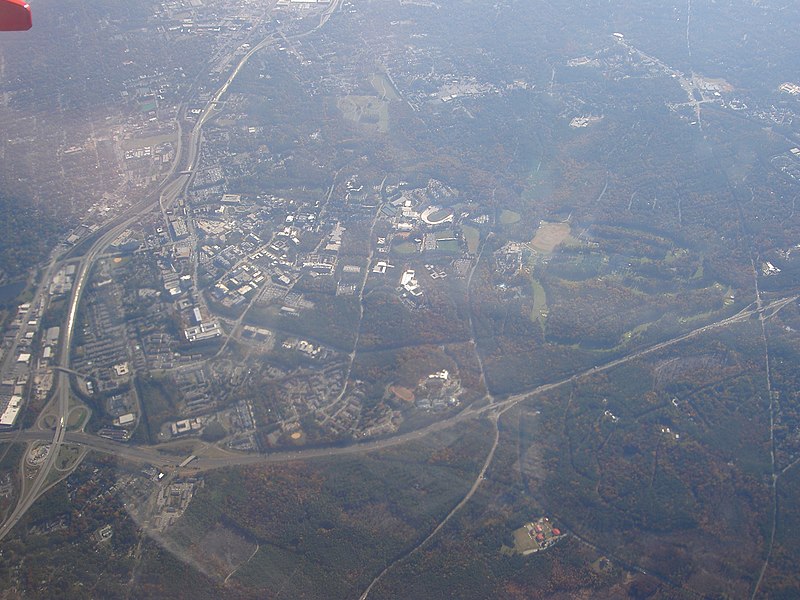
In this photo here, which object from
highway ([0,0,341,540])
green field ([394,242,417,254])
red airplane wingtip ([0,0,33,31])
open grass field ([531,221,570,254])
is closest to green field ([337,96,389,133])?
highway ([0,0,341,540])

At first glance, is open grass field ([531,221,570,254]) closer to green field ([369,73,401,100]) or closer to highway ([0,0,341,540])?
green field ([369,73,401,100])

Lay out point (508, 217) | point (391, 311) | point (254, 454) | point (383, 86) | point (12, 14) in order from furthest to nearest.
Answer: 1. point (383, 86)
2. point (508, 217)
3. point (391, 311)
4. point (254, 454)
5. point (12, 14)

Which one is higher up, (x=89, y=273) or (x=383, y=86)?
(x=383, y=86)

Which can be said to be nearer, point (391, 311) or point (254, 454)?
point (254, 454)

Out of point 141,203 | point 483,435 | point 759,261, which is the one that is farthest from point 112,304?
point 759,261

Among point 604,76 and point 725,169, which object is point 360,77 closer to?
point 604,76

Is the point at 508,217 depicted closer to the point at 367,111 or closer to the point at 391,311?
the point at 391,311

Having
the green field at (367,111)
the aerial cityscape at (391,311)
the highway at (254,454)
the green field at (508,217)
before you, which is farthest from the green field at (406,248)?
the green field at (367,111)

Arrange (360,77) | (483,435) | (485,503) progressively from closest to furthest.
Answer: (485,503), (483,435), (360,77)

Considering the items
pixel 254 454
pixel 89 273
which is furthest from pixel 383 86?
pixel 254 454
